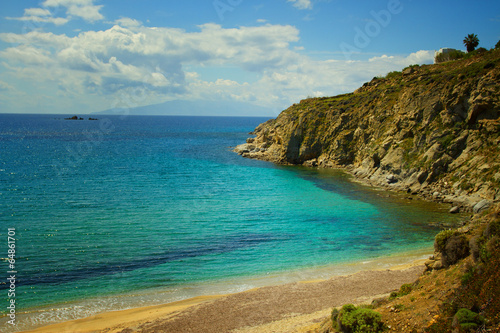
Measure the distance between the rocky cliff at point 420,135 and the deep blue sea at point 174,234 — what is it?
6.23 meters

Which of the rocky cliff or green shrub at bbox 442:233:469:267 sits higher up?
the rocky cliff

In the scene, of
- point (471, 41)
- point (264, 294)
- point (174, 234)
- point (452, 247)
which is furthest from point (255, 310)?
point (471, 41)

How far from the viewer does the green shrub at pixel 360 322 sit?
Answer: 12188 mm

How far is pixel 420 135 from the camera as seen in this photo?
53750mm

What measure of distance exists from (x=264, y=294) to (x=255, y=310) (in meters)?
2.18

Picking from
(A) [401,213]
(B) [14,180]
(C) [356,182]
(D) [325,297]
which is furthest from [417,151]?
(B) [14,180]

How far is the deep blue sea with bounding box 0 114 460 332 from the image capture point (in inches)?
863

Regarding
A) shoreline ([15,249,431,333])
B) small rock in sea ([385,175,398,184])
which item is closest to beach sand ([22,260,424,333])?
shoreline ([15,249,431,333])

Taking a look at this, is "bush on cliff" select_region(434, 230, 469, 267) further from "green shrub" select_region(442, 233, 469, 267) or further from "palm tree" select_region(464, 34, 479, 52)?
"palm tree" select_region(464, 34, 479, 52)

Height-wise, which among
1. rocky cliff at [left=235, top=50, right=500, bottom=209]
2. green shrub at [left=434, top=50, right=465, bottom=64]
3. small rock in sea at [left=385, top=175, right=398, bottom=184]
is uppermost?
green shrub at [left=434, top=50, right=465, bottom=64]

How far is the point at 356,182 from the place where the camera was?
58875 millimetres

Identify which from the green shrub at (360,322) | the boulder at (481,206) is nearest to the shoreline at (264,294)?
the green shrub at (360,322)

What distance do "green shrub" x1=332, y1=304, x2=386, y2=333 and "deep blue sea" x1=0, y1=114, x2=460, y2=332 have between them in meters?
11.1

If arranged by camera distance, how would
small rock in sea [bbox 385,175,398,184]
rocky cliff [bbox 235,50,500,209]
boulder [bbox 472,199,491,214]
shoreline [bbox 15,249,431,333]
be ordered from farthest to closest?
1. small rock in sea [bbox 385,175,398,184]
2. rocky cliff [bbox 235,50,500,209]
3. boulder [bbox 472,199,491,214]
4. shoreline [bbox 15,249,431,333]
